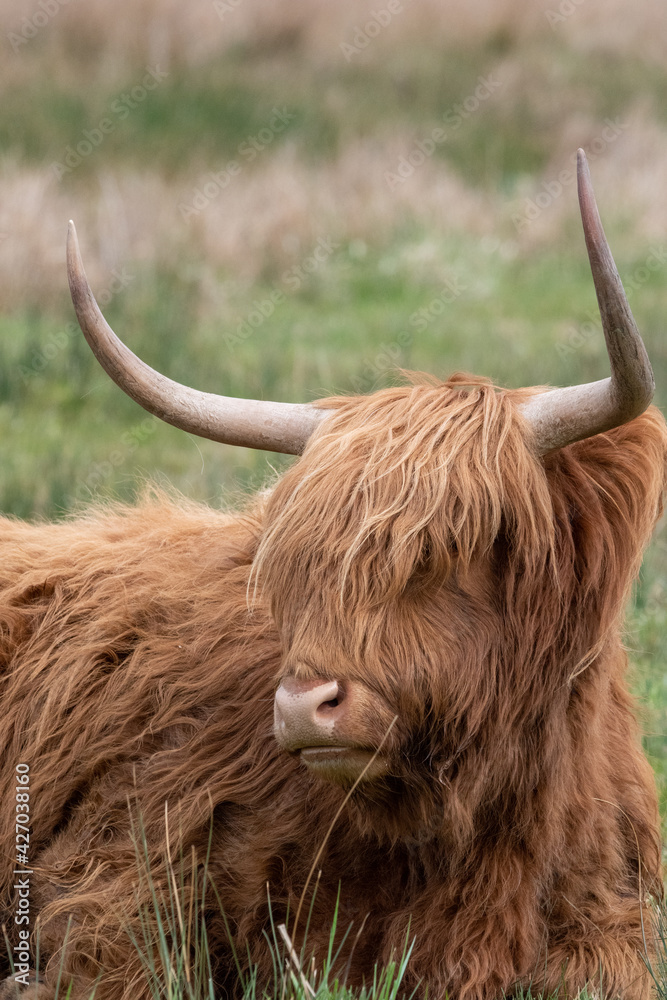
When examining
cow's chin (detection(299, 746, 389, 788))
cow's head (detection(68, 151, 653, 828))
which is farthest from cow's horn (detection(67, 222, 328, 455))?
cow's chin (detection(299, 746, 389, 788))

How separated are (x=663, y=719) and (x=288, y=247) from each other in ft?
26.8

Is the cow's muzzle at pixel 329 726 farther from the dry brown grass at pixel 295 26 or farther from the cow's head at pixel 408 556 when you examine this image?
the dry brown grass at pixel 295 26

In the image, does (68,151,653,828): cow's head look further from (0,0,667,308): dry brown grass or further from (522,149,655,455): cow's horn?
(0,0,667,308): dry brown grass

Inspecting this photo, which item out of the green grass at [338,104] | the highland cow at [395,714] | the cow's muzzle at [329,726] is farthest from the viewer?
the green grass at [338,104]

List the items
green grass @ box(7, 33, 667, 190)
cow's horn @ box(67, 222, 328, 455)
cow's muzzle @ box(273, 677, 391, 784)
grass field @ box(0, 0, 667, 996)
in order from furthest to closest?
green grass @ box(7, 33, 667, 190) → grass field @ box(0, 0, 667, 996) → cow's horn @ box(67, 222, 328, 455) → cow's muzzle @ box(273, 677, 391, 784)

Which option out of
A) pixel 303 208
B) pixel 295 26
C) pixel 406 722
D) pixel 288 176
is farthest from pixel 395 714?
pixel 295 26

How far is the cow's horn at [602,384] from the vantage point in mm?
2119

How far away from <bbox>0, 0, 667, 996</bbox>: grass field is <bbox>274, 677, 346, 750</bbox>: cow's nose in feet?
6.53

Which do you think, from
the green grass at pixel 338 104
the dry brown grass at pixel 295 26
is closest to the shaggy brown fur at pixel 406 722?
the green grass at pixel 338 104

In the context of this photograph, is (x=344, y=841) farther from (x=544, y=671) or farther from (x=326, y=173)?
(x=326, y=173)

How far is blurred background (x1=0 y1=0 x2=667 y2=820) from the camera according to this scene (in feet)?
26.2

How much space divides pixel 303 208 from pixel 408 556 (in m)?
10.3

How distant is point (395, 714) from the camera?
7.72 ft

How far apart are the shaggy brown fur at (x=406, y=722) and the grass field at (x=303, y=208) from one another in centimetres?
134
